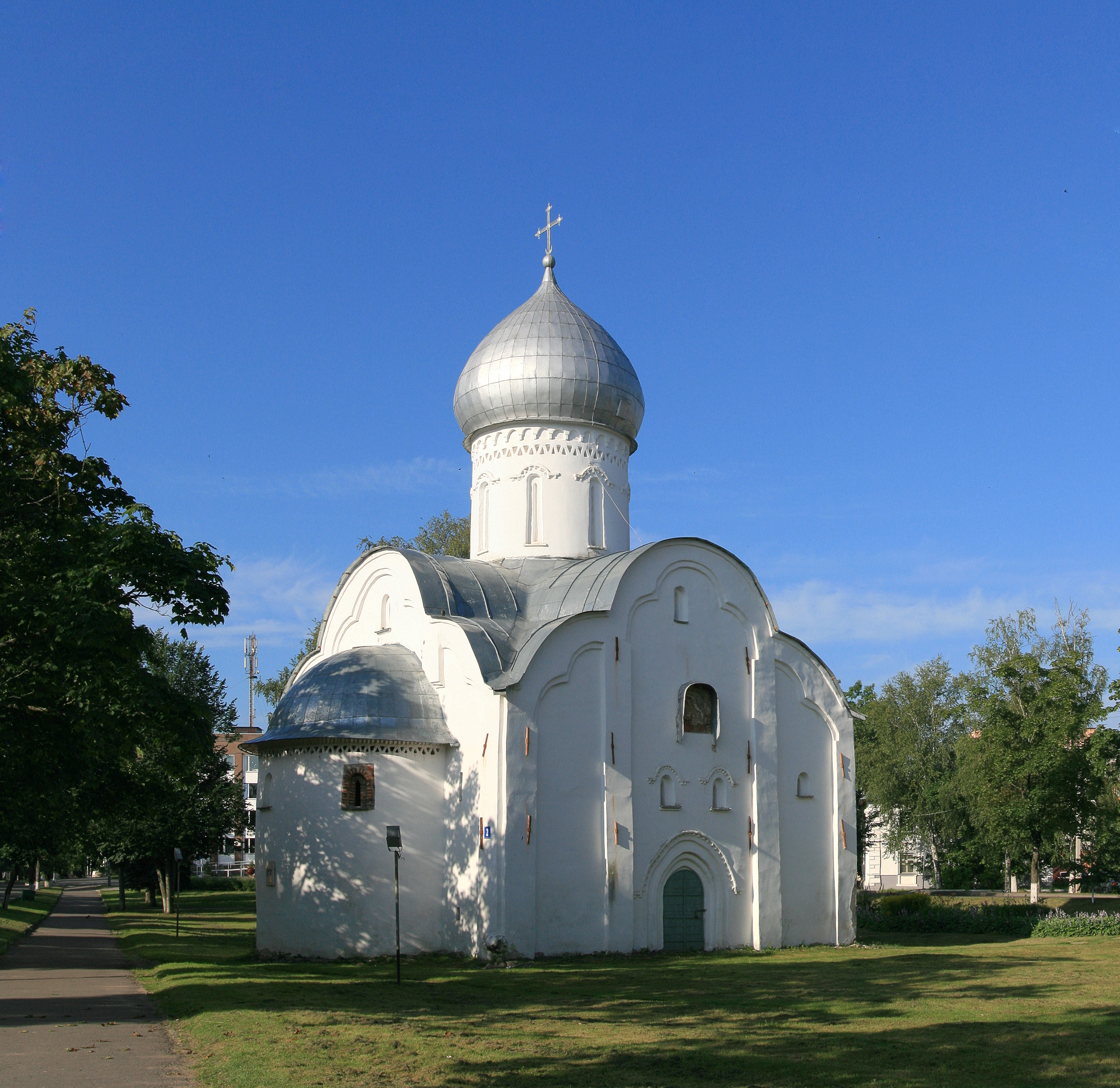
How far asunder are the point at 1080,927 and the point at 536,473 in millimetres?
14345

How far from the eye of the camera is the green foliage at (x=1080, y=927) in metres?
22.4

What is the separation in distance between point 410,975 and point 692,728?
22.4 ft

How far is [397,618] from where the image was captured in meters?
21.7

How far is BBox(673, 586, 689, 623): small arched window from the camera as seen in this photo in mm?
20609

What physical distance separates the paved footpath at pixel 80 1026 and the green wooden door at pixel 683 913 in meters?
A: 8.76

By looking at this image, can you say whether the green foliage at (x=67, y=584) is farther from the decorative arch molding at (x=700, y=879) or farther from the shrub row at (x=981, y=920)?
the shrub row at (x=981, y=920)

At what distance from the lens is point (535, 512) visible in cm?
2347

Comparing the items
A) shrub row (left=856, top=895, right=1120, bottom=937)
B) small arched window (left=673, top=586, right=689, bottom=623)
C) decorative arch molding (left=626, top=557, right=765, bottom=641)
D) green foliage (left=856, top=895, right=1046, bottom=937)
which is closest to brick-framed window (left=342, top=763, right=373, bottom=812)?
decorative arch molding (left=626, top=557, right=765, bottom=641)

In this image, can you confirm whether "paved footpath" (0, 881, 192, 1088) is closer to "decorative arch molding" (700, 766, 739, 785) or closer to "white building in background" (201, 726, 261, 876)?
"decorative arch molding" (700, 766, 739, 785)

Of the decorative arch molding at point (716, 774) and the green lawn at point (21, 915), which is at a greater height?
the decorative arch molding at point (716, 774)

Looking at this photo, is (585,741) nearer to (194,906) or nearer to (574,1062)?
(574,1062)

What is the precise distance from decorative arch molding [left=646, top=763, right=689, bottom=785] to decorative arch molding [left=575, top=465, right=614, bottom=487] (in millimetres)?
6591

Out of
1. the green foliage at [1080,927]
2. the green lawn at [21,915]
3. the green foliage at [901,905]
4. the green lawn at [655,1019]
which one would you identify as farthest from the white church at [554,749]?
the green lawn at [21,915]

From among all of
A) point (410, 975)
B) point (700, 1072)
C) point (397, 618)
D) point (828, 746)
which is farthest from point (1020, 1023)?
point (397, 618)
